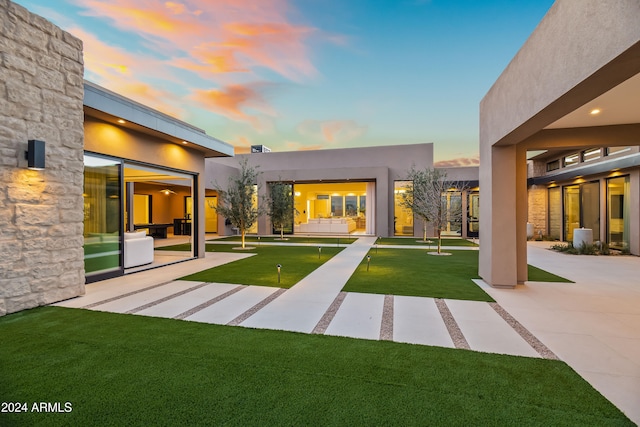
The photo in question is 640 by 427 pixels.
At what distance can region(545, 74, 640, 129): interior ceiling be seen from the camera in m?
3.54

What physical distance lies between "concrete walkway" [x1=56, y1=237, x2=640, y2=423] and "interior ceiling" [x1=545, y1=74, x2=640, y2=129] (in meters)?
2.87

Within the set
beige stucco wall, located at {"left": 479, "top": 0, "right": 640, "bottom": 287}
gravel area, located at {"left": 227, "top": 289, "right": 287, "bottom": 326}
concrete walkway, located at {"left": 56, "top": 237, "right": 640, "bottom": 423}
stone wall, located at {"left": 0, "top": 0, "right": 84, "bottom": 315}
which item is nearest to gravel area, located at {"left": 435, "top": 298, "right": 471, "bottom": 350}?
concrete walkway, located at {"left": 56, "top": 237, "right": 640, "bottom": 423}

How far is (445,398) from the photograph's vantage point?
86.4 inches

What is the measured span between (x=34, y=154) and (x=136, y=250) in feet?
13.0

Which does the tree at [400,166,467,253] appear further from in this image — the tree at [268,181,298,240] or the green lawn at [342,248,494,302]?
the tree at [268,181,298,240]

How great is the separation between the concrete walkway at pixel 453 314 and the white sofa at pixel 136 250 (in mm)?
1027

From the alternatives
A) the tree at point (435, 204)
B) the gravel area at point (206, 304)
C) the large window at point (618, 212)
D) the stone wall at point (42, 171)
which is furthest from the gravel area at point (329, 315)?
the large window at point (618, 212)

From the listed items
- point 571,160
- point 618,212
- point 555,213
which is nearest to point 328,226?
point 555,213

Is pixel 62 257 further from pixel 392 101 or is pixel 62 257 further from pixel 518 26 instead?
pixel 392 101

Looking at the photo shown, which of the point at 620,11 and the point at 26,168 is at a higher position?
the point at 620,11

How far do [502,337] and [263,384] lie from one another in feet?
8.87

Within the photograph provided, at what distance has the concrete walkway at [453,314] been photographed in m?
2.98

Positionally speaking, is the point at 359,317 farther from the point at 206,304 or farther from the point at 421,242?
the point at 421,242

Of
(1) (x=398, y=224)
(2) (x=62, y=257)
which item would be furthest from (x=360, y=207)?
(2) (x=62, y=257)
